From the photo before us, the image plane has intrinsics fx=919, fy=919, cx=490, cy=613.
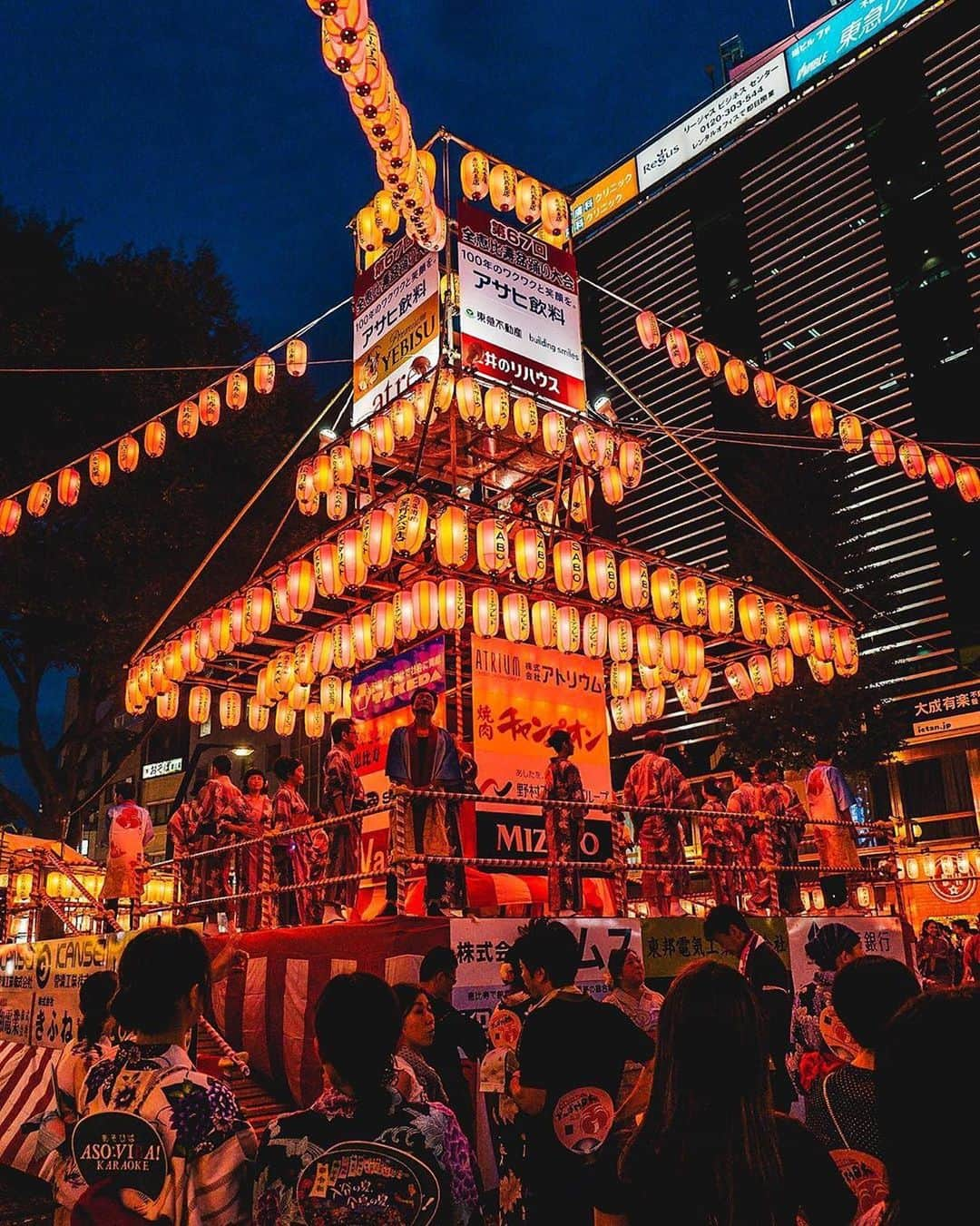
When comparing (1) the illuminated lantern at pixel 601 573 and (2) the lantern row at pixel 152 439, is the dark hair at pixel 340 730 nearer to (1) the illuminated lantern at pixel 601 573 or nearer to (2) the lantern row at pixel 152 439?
(1) the illuminated lantern at pixel 601 573

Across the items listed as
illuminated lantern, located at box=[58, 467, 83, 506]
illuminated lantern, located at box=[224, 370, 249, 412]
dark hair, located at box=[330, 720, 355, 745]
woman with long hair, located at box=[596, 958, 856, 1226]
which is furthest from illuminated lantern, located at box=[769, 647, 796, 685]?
woman with long hair, located at box=[596, 958, 856, 1226]

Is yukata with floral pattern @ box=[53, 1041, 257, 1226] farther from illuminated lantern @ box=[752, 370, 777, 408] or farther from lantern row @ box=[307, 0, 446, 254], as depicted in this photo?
illuminated lantern @ box=[752, 370, 777, 408]

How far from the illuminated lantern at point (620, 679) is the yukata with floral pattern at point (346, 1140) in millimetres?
14688

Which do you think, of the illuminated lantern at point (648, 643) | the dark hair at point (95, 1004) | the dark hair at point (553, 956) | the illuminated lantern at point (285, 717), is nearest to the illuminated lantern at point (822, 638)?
the illuminated lantern at point (648, 643)

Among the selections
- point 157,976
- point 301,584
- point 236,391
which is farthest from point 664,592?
point 157,976

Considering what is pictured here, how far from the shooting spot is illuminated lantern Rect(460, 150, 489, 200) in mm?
15281

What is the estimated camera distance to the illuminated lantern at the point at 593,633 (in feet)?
47.7

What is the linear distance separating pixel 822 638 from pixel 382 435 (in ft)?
27.1

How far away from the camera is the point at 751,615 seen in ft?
50.1

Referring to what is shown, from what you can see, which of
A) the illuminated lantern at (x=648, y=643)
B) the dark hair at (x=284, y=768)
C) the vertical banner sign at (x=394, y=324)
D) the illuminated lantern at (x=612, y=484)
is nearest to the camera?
the dark hair at (x=284, y=768)

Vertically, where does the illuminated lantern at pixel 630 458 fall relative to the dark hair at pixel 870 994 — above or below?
above

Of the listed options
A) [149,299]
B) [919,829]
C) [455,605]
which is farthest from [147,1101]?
[919,829]

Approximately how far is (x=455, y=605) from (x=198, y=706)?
6677 millimetres

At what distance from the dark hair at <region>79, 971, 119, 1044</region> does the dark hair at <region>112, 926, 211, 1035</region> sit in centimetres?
253
